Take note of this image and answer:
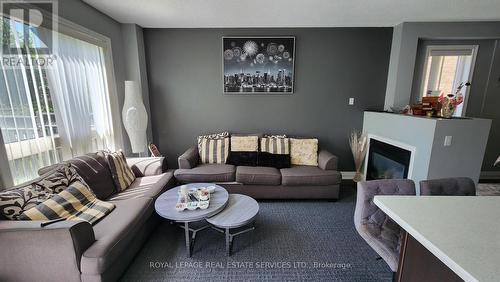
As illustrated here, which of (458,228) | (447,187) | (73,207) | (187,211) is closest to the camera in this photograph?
(458,228)

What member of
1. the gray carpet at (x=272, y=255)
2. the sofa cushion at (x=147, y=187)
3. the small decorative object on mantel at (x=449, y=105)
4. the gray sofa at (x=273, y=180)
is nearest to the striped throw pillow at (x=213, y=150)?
the gray sofa at (x=273, y=180)

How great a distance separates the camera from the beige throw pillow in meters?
3.33

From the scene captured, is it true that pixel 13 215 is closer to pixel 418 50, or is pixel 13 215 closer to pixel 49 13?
pixel 49 13

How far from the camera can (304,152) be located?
3.35 m

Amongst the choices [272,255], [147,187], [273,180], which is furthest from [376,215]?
[147,187]

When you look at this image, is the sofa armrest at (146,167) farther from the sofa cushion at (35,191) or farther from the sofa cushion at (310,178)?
the sofa cushion at (310,178)

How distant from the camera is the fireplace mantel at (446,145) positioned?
238 centimetres

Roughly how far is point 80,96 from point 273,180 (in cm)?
253

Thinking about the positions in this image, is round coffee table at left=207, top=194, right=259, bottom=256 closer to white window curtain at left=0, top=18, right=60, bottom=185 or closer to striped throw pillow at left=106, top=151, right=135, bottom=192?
striped throw pillow at left=106, top=151, right=135, bottom=192

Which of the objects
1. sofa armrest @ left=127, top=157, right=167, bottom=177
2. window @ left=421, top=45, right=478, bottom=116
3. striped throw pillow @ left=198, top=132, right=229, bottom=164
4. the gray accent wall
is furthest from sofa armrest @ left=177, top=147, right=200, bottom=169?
window @ left=421, top=45, right=478, bottom=116

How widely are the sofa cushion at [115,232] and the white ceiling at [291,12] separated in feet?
7.38

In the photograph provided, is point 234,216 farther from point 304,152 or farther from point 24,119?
point 24,119

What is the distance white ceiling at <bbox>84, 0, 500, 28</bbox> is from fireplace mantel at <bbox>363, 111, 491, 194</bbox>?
4.41 feet

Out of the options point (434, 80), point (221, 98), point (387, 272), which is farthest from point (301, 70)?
point (387, 272)
